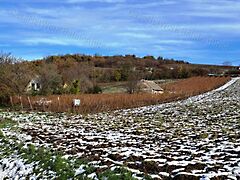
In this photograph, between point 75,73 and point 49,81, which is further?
point 75,73

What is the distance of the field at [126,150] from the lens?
8.55 metres

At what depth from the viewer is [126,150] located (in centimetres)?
1098

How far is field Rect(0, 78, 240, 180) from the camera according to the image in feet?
28.1

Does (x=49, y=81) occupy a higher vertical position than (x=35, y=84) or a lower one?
higher

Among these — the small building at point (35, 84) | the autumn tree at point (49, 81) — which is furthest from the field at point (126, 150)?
the autumn tree at point (49, 81)

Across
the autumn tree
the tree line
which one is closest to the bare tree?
the tree line

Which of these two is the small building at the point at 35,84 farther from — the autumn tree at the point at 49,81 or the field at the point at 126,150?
the field at the point at 126,150

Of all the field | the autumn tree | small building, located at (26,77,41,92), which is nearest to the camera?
the field

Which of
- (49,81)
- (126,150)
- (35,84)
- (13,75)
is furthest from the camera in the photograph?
(49,81)

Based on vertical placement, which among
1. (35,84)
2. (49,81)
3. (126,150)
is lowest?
(126,150)

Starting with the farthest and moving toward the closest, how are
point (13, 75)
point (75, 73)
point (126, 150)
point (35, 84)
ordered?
point (75, 73) → point (35, 84) → point (13, 75) → point (126, 150)

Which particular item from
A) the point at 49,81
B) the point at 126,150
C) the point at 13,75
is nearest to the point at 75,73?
the point at 49,81

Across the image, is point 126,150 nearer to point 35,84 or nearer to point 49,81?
point 35,84

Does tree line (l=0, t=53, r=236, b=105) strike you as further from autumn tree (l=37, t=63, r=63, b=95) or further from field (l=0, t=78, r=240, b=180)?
field (l=0, t=78, r=240, b=180)
